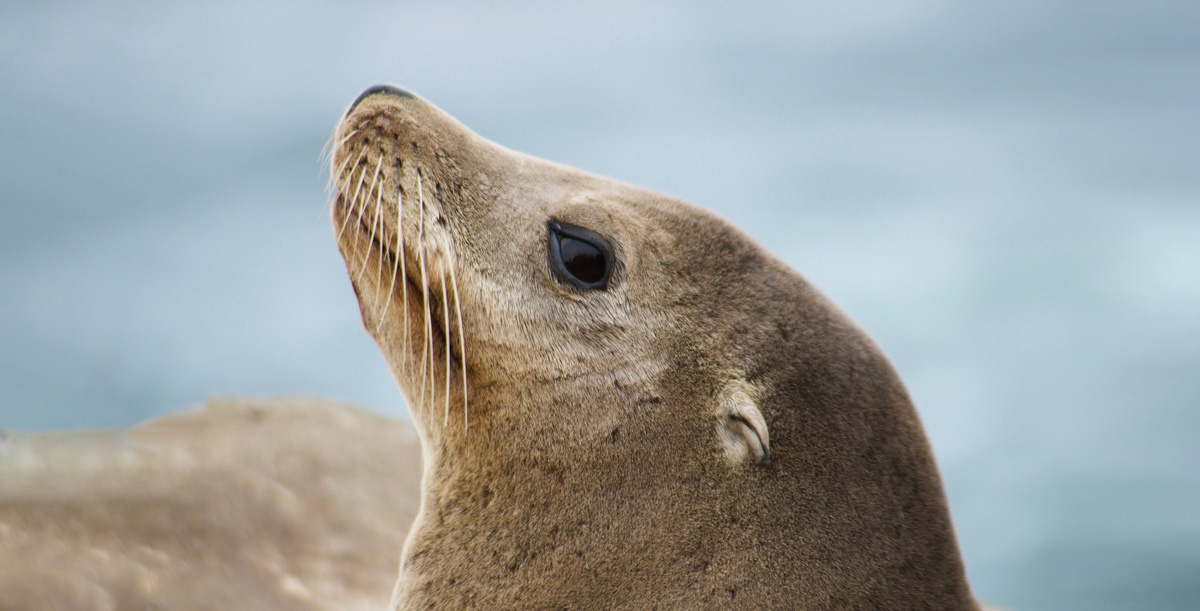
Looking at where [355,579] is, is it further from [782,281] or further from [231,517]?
[782,281]

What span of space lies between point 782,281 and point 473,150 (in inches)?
36.9

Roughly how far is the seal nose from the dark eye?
0.60 metres

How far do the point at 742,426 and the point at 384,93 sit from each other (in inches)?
54.8

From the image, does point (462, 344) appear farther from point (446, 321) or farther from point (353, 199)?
point (353, 199)

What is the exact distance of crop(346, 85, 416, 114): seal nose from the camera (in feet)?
9.88

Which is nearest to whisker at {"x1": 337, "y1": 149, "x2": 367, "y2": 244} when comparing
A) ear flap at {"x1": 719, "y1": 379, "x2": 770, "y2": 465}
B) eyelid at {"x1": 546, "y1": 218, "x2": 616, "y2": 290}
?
eyelid at {"x1": 546, "y1": 218, "x2": 616, "y2": 290}

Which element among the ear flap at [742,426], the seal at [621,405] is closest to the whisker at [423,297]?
the seal at [621,405]

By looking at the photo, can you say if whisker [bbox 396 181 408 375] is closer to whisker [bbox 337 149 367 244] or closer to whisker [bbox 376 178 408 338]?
whisker [bbox 376 178 408 338]

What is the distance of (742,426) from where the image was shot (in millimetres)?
2641

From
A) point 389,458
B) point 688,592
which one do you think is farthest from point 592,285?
point 389,458

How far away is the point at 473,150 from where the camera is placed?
2.97 meters

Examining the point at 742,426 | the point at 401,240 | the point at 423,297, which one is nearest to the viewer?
the point at 742,426

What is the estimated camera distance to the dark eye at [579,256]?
2803 millimetres

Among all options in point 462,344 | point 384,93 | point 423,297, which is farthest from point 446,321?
point 384,93
